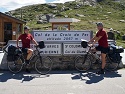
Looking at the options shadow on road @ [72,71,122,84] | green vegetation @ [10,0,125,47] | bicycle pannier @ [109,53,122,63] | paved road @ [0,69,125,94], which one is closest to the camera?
paved road @ [0,69,125,94]

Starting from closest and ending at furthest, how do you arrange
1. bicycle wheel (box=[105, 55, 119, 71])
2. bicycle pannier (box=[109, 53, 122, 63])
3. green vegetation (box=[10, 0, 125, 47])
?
bicycle pannier (box=[109, 53, 122, 63]) → bicycle wheel (box=[105, 55, 119, 71]) → green vegetation (box=[10, 0, 125, 47])

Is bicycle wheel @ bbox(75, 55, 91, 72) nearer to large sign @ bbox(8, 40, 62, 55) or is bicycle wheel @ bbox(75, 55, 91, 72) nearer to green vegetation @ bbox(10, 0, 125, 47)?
large sign @ bbox(8, 40, 62, 55)

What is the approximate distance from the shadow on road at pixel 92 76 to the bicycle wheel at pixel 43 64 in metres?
1.23

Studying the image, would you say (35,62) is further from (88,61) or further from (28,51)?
(88,61)

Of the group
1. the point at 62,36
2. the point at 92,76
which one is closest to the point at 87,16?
the point at 62,36

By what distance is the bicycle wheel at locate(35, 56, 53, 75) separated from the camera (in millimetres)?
10117

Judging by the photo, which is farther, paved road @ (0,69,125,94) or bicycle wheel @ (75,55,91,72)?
bicycle wheel @ (75,55,91,72)

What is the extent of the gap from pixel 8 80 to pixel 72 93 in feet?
8.96

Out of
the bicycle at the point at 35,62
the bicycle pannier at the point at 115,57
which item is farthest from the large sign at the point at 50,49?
the bicycle pannier at the point at 115,57

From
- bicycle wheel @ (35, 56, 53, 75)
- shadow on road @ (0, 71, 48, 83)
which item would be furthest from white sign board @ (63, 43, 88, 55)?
shadow on road @ (0, 71, 48, 83)

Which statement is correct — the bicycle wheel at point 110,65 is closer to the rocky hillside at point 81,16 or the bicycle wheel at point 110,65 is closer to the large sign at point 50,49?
the large sign at point 50,49

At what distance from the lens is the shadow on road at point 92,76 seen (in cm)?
859

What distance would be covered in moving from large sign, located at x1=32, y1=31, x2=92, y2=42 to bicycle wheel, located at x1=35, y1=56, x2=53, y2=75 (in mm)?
1535

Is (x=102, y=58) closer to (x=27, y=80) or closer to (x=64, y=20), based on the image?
(x=27, y=80)
